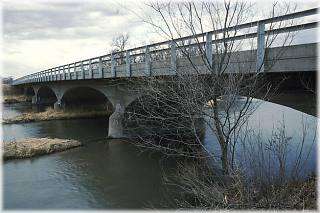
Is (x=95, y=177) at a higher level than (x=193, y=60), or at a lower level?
lower

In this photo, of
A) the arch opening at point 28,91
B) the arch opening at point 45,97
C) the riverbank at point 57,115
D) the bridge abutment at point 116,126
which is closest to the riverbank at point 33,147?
the bridge abutment at point 116,126

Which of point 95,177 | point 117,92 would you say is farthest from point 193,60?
point 117,92

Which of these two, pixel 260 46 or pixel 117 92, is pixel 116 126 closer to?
pixel 117 92

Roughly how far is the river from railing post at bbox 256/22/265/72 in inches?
87.4

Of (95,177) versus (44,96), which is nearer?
(95,177)

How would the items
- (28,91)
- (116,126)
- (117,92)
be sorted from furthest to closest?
(28,91) → (117,92) → (116,126)

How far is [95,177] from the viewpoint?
1470 centimetres

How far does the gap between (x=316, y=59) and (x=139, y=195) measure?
7.00 meters

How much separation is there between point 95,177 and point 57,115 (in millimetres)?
20499

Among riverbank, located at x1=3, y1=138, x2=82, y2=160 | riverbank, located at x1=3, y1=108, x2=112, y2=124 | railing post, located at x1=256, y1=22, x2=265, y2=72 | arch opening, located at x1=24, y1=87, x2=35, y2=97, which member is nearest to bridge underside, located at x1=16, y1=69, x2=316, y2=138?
railing post, located at x1=256, y1=22, x2=265, y2=72

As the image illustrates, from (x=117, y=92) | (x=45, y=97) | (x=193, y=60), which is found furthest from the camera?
(x=45, y=97)

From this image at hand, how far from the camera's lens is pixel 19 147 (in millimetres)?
18547

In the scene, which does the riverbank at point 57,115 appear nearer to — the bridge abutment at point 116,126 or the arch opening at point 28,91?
the bridge abutment at point 116,126

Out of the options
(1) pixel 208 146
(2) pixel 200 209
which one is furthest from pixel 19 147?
(2) pixel 200 209
